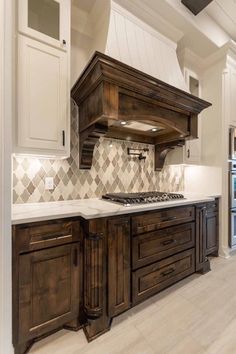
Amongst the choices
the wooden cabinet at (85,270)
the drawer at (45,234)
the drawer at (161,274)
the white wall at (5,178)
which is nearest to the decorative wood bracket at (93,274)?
the wooden cabinet at (85,270)

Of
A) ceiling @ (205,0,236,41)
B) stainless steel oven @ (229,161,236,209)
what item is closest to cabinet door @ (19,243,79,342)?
stainless steel oven @ (229,161,236,209)

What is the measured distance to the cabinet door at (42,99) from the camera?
1548 millimetres

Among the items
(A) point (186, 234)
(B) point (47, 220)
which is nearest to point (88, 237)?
(B) point (47, 220)

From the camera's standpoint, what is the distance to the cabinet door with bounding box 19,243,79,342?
1.31 metres

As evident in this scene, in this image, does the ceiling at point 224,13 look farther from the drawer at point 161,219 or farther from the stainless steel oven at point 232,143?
the drawer at point 161,219

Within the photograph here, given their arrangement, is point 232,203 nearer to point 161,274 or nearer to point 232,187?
point 232,187

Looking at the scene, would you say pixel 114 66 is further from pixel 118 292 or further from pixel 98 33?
pixel 118 292

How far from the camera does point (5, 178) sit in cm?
130

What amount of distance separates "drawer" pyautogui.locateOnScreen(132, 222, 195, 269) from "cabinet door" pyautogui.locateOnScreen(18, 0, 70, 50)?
6.06 ft

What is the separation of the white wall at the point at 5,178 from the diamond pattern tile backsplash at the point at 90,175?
0.51 metres

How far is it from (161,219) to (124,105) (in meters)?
1.12

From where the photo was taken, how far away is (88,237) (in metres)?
1.49

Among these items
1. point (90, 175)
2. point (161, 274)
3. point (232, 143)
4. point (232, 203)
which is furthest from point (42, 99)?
point (232, 203)

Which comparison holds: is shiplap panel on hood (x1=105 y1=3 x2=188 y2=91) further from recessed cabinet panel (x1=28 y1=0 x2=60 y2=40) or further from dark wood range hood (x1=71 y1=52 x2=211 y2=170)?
recessed cabinet panel (x1=28 y1=0 x2=60 y2=40)
